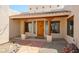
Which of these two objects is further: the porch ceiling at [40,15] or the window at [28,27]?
the window at [28,27]

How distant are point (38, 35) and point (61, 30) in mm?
498

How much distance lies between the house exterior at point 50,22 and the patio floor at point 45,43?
4.1 inches

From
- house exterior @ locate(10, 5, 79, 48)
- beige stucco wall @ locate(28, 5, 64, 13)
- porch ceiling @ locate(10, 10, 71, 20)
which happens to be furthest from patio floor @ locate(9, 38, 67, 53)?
beige stucco wall @ locate(28, 5, 64, 13)

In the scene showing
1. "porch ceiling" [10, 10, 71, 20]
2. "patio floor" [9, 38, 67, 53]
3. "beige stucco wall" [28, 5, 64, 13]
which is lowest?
"patio floor" [9, 38, 67, 53]

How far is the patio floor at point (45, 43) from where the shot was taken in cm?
313

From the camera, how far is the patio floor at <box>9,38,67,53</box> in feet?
10.3

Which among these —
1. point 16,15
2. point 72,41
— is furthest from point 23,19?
point 72,41

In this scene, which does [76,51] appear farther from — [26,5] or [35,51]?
[26,5]

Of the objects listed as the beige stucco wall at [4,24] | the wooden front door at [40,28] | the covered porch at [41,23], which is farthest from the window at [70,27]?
the beige stucco wall at [4,24]

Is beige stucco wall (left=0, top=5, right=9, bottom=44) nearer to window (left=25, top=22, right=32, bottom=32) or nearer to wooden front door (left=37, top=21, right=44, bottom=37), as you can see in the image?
window (left=25, top=22, right=32, bottom=32)

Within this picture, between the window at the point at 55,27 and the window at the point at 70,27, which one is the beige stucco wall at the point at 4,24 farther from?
the window at the point at 70,27

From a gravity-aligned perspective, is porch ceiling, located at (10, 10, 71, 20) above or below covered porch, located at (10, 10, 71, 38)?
above

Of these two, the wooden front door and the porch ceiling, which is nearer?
the porch ceiling

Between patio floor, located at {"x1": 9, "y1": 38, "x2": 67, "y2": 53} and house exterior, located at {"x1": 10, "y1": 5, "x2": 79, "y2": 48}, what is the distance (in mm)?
105
